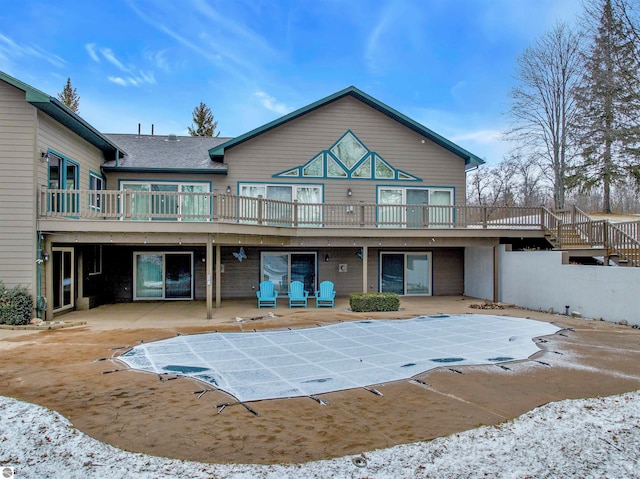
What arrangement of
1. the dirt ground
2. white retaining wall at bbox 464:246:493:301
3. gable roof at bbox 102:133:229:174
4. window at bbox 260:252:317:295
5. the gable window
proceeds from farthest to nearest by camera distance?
window at bbox 260:252:317:295 < white retaining wall at bbox 464:246:493:301 < gable roof at bbox 102:133:229:174 < the gable window < the dirt ground

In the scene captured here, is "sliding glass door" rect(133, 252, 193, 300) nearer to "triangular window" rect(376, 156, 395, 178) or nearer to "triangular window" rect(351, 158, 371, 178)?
"triangular window" rect(351, 158, 371, 178)

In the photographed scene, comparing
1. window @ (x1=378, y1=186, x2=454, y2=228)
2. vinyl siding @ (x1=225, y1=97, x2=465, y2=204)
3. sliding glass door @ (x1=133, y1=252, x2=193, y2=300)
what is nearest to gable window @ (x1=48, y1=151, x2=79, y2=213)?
sliding glass door @ (x1=133, y1=252, x2=193, y2=300)

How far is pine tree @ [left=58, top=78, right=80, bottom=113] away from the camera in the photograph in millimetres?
36000

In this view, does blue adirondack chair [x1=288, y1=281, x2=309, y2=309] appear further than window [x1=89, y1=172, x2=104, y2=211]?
Yes

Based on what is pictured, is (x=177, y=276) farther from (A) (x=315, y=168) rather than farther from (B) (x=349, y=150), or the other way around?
(B) (x=349, y=150)

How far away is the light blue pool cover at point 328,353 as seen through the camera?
6.07 m

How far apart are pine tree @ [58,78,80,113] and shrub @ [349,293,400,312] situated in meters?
34.1

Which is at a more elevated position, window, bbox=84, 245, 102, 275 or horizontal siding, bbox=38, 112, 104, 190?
horizontal siding, bbox=38, 112, 104, 190

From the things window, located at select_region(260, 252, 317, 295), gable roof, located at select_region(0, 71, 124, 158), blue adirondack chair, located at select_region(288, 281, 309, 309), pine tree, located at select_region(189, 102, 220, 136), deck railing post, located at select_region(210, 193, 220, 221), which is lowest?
blue adirondack chair, located at select_region(288, 281, 309, 309)

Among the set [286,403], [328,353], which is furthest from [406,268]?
[286,403]

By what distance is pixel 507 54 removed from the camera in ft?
86.5

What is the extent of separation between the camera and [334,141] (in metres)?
16.2

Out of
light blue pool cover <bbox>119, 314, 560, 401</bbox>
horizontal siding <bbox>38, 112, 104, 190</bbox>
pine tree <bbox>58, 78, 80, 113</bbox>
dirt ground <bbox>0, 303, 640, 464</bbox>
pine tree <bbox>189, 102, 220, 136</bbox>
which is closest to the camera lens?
dirt ground <bbox>0, 303, 640, 464</bbox>

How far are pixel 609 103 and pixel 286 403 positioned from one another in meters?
26.0
